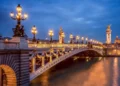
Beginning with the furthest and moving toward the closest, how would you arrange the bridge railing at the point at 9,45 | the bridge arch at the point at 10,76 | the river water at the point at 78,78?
the river water at the point at 78,78
the bridge arch at the point at 10,76
the bridge railing at the point at 9,45

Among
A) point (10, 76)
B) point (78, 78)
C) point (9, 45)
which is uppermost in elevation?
point (9, 45)

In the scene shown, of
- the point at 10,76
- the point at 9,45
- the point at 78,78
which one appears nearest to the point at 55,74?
the point at 78,78

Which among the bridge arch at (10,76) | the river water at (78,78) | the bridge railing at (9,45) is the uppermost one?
the bridge railing at (9,45)

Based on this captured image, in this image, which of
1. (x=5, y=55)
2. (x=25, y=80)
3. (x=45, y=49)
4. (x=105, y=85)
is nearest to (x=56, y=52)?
(x=45, y=49)

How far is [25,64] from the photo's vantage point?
2358cm

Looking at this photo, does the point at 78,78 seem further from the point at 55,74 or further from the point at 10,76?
the point at 10,76

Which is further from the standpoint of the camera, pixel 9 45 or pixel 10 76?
pixel 10 76

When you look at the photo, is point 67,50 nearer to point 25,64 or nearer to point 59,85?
point 59,85

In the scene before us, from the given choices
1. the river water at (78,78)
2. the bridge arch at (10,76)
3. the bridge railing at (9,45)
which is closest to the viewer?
the bridge railing at (9,45)

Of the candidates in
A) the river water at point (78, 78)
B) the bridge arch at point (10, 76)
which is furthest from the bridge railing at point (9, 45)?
the river water at point (78, 78)

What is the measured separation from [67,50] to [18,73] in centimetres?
A: 2481

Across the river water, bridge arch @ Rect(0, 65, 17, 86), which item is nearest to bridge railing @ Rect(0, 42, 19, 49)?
bridge arch @ Rect(0, 65, 17, 86)

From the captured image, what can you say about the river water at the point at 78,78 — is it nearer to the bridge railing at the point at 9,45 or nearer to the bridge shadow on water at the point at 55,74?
the bridge shadow on water at the point at 55,74

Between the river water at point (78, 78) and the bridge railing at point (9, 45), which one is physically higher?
the bridge railing at point (9, 45)
